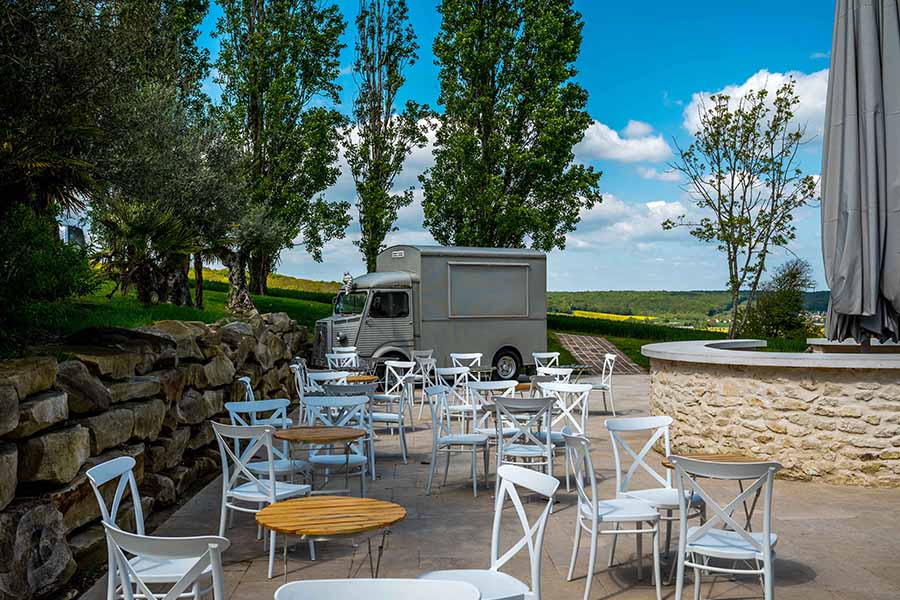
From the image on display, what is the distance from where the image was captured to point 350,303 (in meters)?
16.0

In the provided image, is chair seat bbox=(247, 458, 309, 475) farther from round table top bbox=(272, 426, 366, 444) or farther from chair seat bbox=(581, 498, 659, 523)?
chair seat bbox=(581, 498, 659, 523)

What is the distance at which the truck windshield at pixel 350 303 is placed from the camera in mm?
15750

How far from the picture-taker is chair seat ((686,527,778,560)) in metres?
3.86

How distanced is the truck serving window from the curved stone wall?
843 centimetres

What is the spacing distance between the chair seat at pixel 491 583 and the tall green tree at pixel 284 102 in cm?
1801

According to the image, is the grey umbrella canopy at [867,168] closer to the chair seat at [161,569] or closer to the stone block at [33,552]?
the chair seat at [161,569]

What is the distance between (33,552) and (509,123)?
777 inches

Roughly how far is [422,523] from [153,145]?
8062 mm

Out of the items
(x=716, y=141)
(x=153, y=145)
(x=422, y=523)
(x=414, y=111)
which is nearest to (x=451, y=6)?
(x=414, y=111)

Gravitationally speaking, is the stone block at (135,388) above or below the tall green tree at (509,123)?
below

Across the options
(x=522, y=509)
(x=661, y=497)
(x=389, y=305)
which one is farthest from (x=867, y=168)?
(x=389, y=305)

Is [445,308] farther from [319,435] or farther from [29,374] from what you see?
[29,374]

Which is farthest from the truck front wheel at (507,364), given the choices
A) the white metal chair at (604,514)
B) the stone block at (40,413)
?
the stone block at (40,413)

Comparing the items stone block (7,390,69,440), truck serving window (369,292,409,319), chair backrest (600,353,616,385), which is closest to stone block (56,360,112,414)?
stone block (7,390,69,440)
